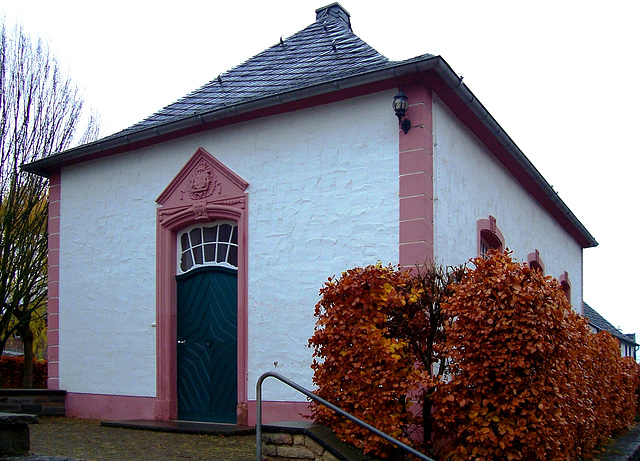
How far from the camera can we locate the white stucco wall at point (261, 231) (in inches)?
333

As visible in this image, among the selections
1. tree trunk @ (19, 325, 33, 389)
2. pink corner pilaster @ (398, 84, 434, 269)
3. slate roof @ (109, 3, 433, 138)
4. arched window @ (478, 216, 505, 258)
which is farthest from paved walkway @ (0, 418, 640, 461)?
tree trunk @ (19, 325, 33, 389)

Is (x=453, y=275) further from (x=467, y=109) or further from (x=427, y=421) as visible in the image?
(x=467, y=109)

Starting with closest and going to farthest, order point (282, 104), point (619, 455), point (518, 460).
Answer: point (518, 460)
point (619, 455)
point (282, 104)

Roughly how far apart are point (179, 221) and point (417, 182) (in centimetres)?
363

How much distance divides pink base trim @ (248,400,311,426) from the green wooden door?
1.75 feet

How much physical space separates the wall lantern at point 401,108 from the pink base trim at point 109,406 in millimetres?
5047

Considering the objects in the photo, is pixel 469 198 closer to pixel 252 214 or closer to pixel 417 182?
pixel 417 182

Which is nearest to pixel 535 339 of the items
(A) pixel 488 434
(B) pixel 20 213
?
(A) pixel 488 434

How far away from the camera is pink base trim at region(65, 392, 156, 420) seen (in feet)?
32.9

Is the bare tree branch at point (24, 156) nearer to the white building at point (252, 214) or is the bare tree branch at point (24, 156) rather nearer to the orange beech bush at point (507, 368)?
the white building at point (252, 214)

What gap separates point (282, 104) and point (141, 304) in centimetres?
356

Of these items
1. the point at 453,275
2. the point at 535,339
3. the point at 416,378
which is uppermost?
the point at 453,275

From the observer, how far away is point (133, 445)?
25.5ft

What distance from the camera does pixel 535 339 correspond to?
581cm
